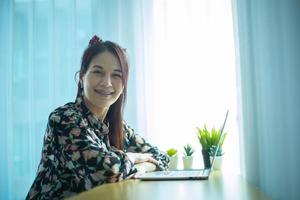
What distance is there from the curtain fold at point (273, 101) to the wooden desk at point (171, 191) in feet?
2.65

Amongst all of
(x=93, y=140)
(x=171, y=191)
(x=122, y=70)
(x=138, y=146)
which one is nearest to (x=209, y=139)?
(x=138, y=146)

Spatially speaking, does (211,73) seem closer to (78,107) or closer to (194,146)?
(194,146)

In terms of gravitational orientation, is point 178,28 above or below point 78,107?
above

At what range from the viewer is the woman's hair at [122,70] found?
156 cm

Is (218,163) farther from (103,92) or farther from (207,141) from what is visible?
(103,92)

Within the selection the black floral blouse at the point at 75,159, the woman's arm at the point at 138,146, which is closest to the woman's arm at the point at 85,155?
the black floral blouse at the point at 75,159

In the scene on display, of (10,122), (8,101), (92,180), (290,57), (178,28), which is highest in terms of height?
(178,28)

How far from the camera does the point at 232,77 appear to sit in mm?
2049

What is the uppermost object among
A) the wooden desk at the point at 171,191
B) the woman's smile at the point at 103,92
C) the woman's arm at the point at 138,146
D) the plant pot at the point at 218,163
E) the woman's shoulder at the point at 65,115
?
the woman's smile at the point at 103,92

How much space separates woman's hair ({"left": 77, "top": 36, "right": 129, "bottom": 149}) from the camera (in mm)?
1557

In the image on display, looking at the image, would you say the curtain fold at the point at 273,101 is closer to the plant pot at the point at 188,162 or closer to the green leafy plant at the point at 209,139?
the green leafy plant at the point at 209,139

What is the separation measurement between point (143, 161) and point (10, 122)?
1.13 m

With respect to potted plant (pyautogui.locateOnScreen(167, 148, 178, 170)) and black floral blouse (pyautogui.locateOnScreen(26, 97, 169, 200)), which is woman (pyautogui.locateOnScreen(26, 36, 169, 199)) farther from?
potted plant (pyautogui.locateOnScreen(167, 148, 178, 170))

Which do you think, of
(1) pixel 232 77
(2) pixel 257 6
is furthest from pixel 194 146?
(2) pixel 257 6
